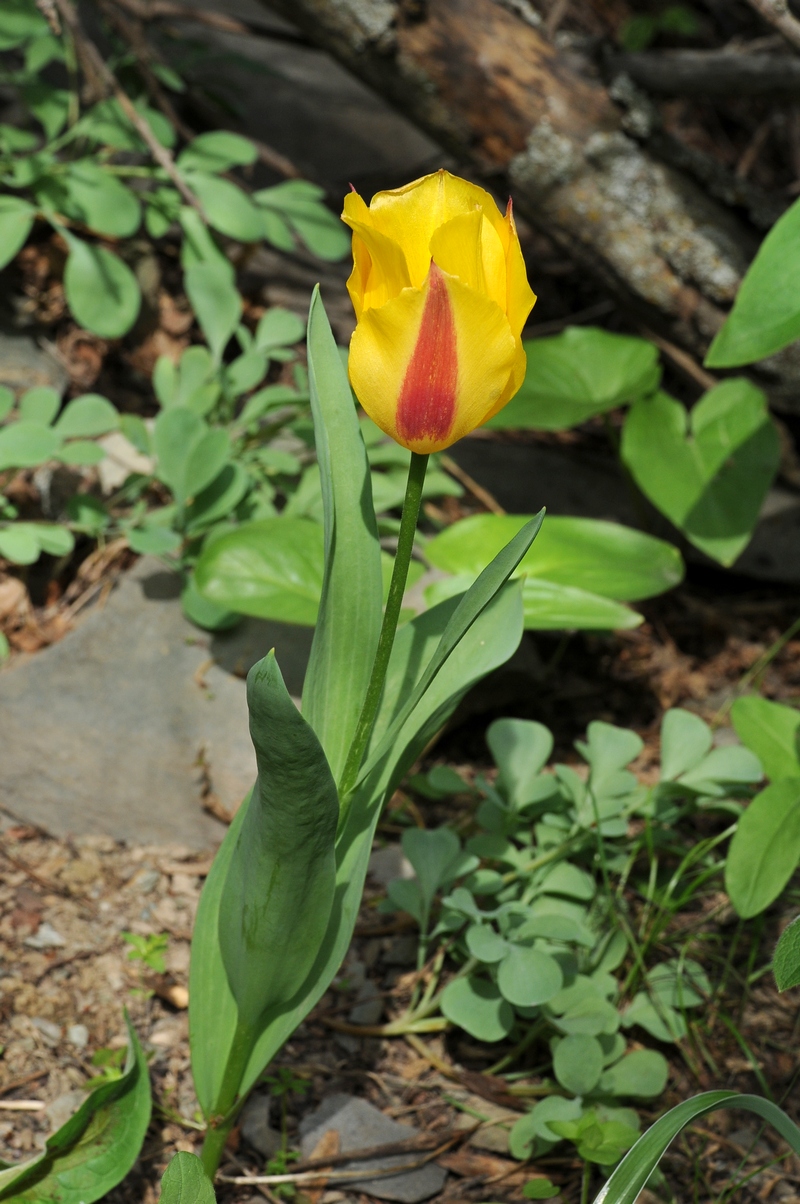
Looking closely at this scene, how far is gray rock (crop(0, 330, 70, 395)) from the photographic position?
2010mm

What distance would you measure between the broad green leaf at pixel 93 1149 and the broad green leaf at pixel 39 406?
1037 millimetres

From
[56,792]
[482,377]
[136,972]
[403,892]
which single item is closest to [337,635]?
[482,377]

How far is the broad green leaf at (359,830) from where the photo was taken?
0.93 metres

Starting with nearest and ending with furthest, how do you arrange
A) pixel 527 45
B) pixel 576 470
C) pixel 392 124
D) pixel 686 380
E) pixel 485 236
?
pixel 485 236 < pixel 527 45 < pixel 686 380 < pixel 576 470 < pixel 392 124

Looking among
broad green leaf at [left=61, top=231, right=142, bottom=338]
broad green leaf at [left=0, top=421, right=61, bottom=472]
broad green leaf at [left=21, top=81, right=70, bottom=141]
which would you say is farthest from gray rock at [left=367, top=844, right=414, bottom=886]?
broad green leaf at [left=21, top=81, right=70, bottom=141]

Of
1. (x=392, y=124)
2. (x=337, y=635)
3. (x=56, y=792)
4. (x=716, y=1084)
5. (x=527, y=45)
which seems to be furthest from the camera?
(x=392, y=124)

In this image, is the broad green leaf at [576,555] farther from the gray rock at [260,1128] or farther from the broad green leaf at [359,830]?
the gray rock at [260,1128]

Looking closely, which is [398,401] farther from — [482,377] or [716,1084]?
[716,1084]

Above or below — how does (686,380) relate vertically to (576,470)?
above

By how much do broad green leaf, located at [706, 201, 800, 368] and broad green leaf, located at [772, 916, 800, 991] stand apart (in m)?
0.72

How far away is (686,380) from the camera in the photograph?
87.2 inches

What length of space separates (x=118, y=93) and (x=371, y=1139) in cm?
194

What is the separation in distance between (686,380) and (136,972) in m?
1.66

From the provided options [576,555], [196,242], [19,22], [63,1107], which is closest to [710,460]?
[576,555]
